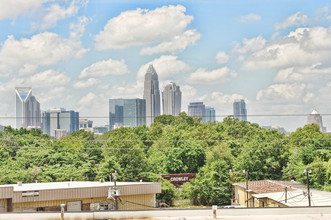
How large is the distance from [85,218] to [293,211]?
4940 millimetres

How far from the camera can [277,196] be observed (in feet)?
75.6

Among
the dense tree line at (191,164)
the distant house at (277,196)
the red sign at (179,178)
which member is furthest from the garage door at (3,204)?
the red sign at (179,178)

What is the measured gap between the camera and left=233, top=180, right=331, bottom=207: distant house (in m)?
21.1

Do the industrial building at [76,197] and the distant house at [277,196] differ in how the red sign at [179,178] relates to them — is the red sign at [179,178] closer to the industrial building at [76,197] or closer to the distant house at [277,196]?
the distant house at [277,196]

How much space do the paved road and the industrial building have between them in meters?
7.86

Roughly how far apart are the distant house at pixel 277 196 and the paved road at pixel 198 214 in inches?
441

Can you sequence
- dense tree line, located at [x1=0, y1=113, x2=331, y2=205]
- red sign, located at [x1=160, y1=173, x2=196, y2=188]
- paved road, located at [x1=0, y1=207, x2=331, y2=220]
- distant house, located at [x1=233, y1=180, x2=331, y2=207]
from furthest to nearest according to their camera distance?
red sign, located at [x1=160, y1=173, x2=196, y2=188]
dense tree line, located at [x1=0, y1=113, x2=331, y2=205]
distant house, located at [x1=233, y1=180, x2=331, y2=207]
paved road, located at [x1=0, y1=207, x2=331, y2=220]

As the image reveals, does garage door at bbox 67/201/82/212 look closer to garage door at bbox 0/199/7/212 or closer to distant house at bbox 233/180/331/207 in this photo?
garage door at bbox 0/199/7/212

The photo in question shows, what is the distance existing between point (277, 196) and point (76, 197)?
1195cm

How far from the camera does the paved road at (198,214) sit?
9.09 meters

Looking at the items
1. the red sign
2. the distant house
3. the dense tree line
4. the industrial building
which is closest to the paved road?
the industrial building

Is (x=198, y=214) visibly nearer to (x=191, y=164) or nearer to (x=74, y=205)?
(x=74, y=205)

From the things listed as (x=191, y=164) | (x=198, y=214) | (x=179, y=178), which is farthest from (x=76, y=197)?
(x=191, y=164)

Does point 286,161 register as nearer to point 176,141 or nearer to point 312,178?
point 312,178
